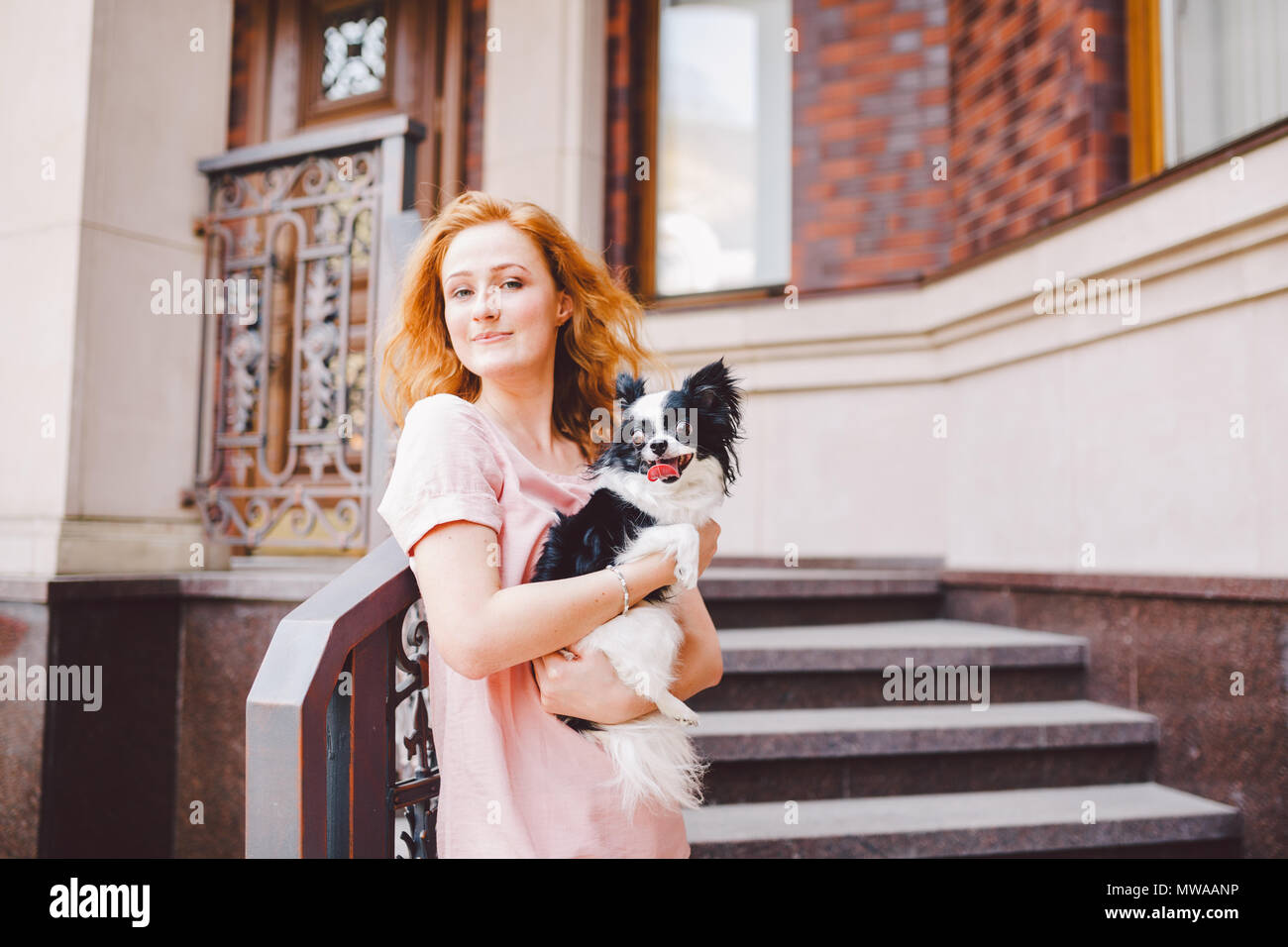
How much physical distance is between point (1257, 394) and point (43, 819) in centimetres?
454

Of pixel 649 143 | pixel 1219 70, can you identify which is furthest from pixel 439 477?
pixel 649 143

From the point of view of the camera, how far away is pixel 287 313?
4.13 meters

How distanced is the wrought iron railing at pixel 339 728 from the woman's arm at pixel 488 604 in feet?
0.77

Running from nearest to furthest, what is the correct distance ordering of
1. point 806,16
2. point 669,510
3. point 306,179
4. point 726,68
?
point 669,510, point 306,179, point 806,16, point 726,68

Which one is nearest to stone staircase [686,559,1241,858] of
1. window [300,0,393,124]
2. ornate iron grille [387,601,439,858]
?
ornate iron grille [387,601,439,858]

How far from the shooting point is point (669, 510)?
1666 mm

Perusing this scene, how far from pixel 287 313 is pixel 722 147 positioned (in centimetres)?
336

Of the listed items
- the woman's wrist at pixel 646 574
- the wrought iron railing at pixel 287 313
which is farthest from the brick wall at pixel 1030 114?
the woman's wrist at pixel 646 574

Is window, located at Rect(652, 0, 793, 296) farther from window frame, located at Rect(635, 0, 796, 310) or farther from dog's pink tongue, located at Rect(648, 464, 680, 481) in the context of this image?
dog's pink tongue, located at Rect(648, 464, 680, 481)

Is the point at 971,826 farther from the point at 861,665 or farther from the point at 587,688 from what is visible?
the point at 587,688

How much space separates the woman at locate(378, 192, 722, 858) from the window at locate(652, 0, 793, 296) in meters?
4.31

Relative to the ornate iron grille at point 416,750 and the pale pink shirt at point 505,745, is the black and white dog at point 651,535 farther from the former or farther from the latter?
the ornate iron grille at point 416,750

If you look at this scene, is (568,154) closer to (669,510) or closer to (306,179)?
(306,179)
